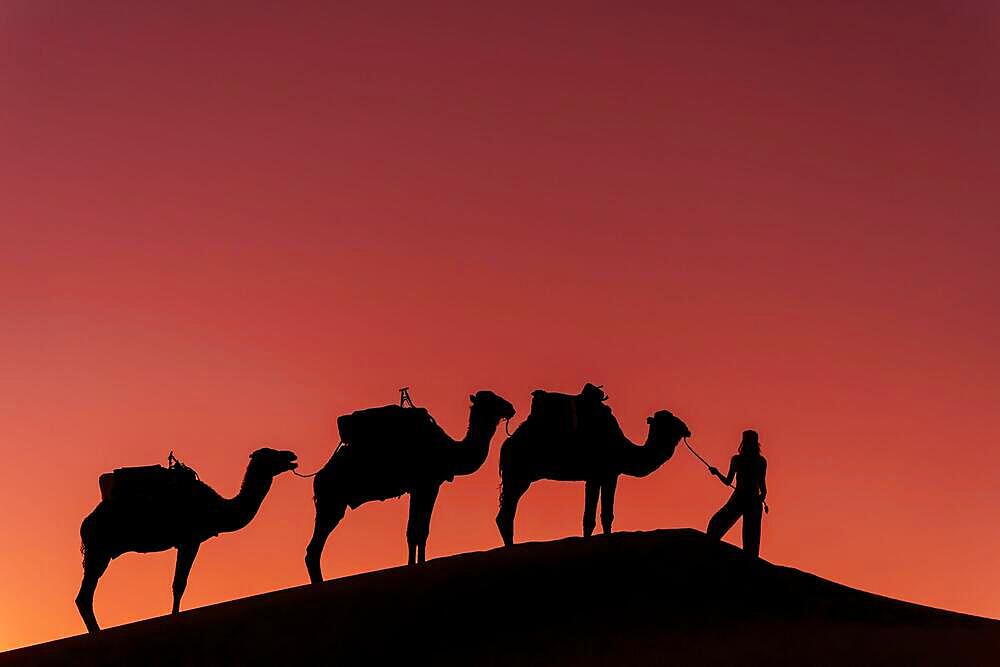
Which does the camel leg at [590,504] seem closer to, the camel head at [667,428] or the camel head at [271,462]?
the camel head at [667,428]

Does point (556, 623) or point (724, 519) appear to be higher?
point (724, 519)

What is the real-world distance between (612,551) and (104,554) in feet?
22.5

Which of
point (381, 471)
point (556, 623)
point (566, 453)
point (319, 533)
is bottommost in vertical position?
point (556, 623)

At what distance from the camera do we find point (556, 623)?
48.5 ft

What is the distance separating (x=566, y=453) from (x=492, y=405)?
1365 mm

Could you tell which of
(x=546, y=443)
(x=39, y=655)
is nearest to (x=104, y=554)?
(x=39, y=655)

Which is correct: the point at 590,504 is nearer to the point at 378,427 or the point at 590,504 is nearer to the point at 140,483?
the point at 378,427

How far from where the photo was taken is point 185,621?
614 inches

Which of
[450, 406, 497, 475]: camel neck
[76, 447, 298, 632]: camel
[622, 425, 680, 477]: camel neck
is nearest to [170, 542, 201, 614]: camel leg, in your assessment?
[76, 447, 298, 632]: camel

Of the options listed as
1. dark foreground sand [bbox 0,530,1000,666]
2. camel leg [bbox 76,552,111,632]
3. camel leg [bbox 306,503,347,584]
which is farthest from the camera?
camel leg [bbox 306,503,347,584]

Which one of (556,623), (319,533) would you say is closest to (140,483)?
(319,533)

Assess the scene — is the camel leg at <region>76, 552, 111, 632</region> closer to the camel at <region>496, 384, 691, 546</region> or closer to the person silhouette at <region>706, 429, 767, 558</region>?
the camel at <region>496, 384, 691, 546</region>

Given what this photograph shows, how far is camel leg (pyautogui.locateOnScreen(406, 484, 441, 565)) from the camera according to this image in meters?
18.7

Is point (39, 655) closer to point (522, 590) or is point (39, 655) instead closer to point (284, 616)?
point (284, 616)
